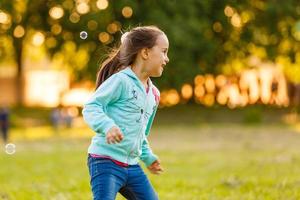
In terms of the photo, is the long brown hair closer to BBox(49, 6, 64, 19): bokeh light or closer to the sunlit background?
the sunlit background

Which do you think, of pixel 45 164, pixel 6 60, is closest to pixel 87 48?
pixel 6 60

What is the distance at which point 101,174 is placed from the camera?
5090 mm

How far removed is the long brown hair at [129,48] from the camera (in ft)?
17.4

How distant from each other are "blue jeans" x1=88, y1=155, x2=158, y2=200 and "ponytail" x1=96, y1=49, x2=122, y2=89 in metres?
0.55

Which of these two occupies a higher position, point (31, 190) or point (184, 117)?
point (31, 190)

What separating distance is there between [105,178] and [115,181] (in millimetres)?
81

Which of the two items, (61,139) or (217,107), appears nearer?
(61,139)

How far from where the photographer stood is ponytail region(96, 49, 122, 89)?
5367 millimetres

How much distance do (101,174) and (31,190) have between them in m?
4.04

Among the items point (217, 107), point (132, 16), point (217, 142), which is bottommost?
point (217, 107)

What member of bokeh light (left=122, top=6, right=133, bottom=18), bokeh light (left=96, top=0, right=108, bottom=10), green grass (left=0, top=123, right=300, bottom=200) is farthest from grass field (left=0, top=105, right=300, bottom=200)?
bokeh light (left=96, top=0, right=108, bottom=10)

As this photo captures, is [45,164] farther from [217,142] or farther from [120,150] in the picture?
[120,150]

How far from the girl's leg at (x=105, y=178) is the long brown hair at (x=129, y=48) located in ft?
1.88

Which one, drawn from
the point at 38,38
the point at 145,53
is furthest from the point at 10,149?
the point at 38,38
